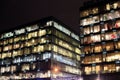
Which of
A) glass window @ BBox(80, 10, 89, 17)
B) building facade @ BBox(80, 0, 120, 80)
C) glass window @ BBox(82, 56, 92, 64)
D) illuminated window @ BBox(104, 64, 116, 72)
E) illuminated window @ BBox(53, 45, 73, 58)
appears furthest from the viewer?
illuminated window @ BBox(53, 45, 73, 58)

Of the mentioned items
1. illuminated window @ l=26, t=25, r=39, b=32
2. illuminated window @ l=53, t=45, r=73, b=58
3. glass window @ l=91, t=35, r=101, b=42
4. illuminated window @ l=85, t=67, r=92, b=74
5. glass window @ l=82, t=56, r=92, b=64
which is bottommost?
illuminated window @ l=85, t=67, r=92, b=74

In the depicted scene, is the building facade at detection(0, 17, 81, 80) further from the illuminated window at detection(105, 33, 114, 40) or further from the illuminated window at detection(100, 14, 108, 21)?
the illuminated window at detection(105, 33, 114, 40)

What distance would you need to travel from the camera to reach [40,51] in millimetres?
110688

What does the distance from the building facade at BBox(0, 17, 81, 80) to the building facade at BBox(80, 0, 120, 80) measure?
17344mm

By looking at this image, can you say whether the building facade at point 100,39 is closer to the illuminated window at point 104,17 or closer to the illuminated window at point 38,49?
the illuminated window at point 104,17

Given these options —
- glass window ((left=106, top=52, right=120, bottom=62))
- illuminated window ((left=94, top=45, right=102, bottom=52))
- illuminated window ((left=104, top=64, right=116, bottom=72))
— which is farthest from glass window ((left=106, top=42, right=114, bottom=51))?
illuminated window ((left=104, top=64, right=116, bottom=72))

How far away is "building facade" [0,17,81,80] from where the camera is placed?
353 ft

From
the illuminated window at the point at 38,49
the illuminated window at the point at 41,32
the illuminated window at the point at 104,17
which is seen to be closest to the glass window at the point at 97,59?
the illuminated window at the point at 104,17

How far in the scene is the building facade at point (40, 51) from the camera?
107475 millimetres

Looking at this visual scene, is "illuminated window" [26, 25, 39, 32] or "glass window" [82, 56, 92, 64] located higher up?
"illuminated window" [26, 25, 39, 32]

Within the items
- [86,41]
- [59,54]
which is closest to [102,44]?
[86,41]

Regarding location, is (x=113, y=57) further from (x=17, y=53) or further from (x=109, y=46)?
(x=17, y=53)

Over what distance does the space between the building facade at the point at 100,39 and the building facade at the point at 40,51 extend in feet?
56.9

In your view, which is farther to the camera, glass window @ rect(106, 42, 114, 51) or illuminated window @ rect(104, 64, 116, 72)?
glass window @ rect(106, 42, 114, 51)
